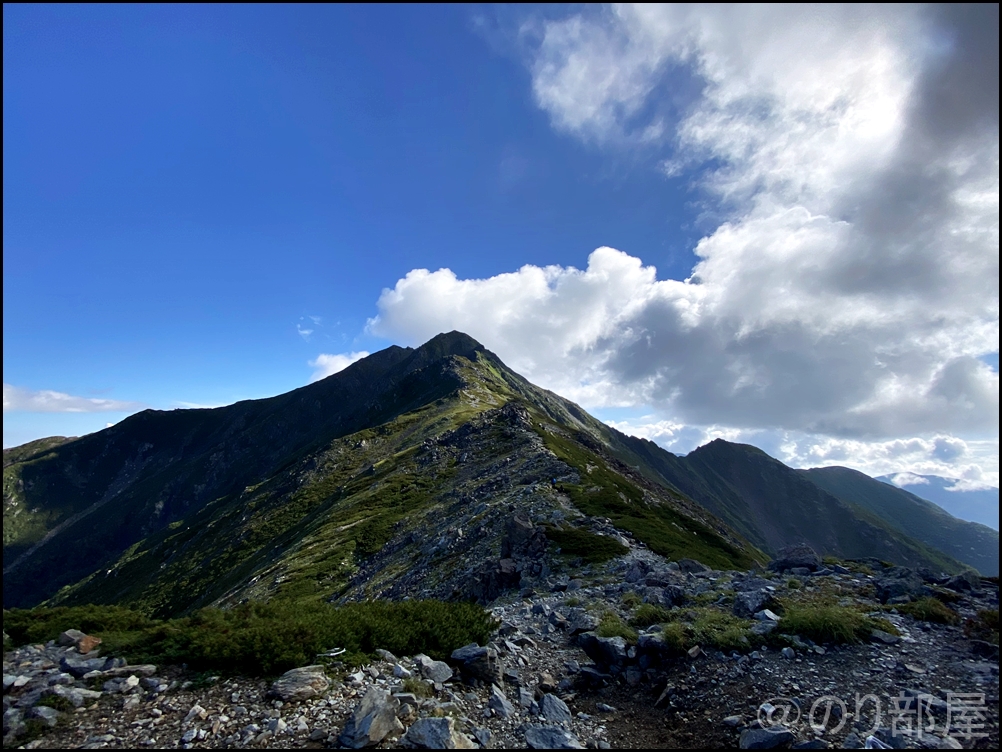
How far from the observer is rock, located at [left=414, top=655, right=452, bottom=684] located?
44.6ft

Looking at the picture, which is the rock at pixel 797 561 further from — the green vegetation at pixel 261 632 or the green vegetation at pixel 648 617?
the green vegetation at pixel 261 632

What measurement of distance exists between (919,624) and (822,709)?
21.9 feet

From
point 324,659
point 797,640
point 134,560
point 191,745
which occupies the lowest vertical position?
point 134,560

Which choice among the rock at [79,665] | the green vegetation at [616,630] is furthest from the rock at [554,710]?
the rock at [79,665]

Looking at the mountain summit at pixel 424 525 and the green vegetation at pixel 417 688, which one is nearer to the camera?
the green vegetation at pixel 417 688

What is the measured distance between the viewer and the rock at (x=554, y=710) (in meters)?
13.2

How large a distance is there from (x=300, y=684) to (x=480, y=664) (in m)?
5.01

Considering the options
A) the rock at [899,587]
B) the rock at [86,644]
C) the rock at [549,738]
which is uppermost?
the rock at [899,587]

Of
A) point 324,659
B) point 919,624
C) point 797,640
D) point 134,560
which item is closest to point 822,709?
point 797,640

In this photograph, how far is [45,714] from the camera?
1070cm

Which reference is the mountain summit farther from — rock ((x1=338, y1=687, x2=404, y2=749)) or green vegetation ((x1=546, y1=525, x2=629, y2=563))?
rock ((x1=338, y1=687, x2=404, y2=749))

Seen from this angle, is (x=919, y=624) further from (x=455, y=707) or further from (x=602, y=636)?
(x=455, y=707)

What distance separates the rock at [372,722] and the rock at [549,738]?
10.9 ft

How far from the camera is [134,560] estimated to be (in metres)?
117
